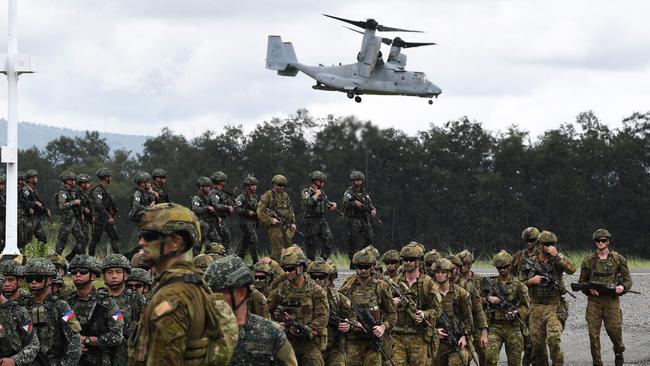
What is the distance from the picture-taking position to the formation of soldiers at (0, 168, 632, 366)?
6.75 metres

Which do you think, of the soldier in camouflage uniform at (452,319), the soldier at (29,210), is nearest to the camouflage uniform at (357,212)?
the soldier at (29,210)

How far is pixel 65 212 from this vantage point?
2233 centimetres

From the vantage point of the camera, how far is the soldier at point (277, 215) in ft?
74.2

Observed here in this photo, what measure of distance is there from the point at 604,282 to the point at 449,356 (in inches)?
141

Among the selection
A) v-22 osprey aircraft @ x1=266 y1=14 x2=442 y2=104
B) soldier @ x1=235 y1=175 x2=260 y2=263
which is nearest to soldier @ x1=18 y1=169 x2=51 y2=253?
soldier @ x1=235 y1=175 x2=260 y2=263

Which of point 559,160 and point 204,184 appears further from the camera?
point 559,160

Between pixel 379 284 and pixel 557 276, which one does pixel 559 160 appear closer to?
pixel 557 276

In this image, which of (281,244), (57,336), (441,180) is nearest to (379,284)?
(57,336)

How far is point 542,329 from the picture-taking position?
18.6 meters

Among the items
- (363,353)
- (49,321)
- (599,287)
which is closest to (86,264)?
(49,321)

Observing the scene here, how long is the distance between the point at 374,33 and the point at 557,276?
27.1 metres

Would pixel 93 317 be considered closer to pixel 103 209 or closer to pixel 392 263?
pixel 392 263

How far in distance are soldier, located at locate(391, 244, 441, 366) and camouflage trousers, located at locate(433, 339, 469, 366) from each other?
0.71 meters

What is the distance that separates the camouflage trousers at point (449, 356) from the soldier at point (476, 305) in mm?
354
